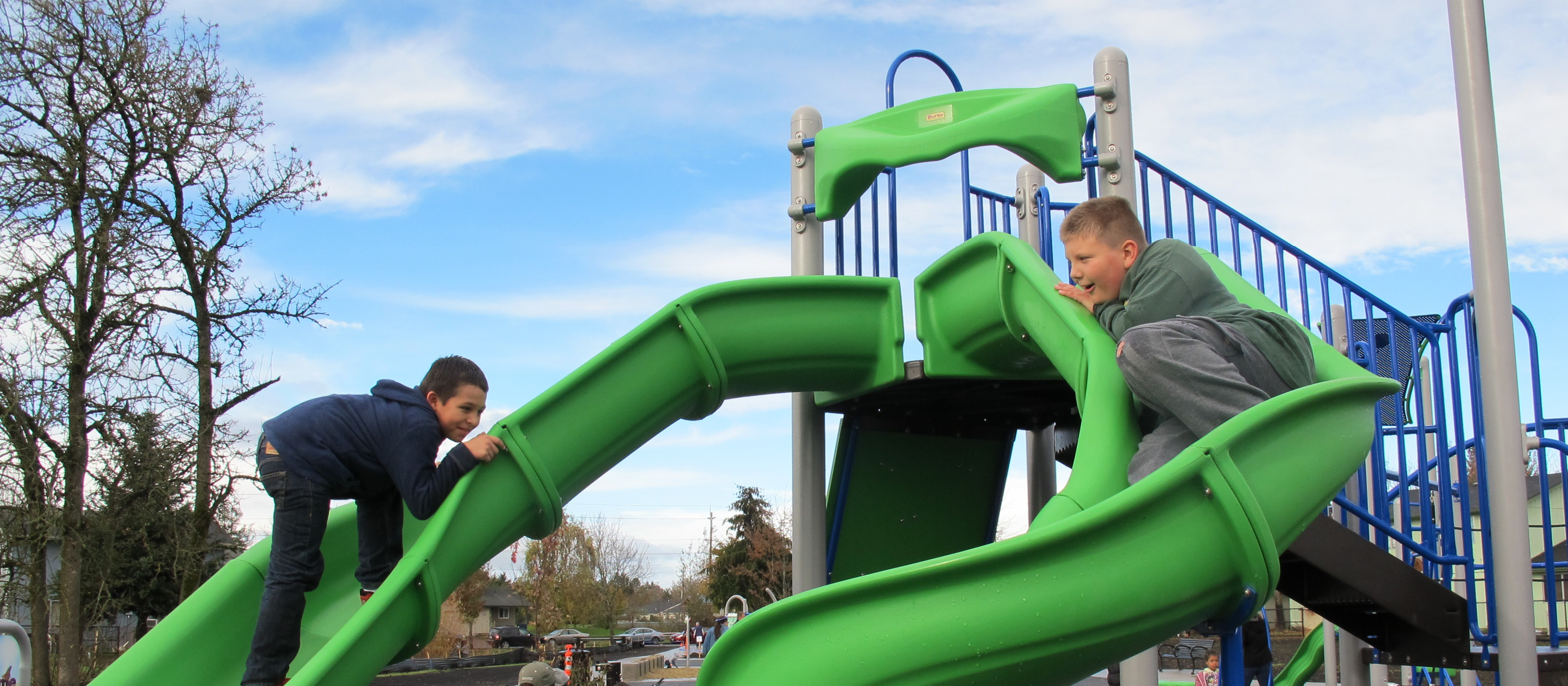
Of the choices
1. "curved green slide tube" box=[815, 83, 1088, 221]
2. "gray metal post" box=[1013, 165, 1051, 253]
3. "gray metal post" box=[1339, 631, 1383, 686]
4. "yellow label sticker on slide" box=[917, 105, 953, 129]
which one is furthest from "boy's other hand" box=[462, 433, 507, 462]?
"gray metal post" box=[1339, 631, 1383, 686]

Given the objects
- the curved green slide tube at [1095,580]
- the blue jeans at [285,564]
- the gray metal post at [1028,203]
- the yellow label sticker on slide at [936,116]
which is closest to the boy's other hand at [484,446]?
the blue jeans at [285,564]

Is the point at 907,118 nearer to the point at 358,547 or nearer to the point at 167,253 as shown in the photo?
the point at 358,547

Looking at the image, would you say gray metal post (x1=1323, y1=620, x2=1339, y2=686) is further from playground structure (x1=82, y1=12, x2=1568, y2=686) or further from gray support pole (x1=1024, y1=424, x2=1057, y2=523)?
gray support pole (x1=1024, y1=424, x2=1057, y2=523)

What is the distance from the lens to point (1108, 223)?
3367 mm

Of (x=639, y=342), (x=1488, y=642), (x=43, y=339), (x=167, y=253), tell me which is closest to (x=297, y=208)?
(x=167, y=253)

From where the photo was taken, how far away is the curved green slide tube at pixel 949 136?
5.04 m

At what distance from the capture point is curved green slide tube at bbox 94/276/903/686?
3400 millimetres

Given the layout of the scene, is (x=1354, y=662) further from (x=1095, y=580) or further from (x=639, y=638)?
(x=639, y=638)

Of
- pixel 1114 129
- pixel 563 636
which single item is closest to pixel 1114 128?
pixel 1114 129

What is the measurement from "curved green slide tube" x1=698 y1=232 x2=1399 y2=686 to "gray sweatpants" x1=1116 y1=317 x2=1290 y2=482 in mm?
112

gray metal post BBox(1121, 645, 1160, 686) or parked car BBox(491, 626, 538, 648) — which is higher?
gray metal post BBox(1121, 645, 1160, 686)

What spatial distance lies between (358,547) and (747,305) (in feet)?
5.74

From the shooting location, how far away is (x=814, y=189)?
571 cm

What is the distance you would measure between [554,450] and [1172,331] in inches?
81.8
